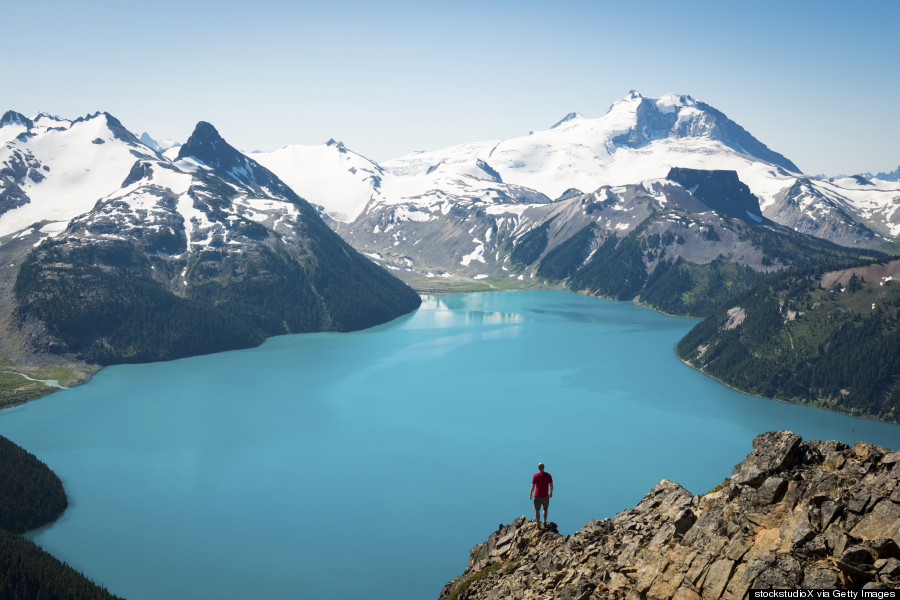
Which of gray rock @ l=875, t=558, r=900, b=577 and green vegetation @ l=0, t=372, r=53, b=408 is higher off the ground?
gray rock @ l=875, t=558, r=900, b=577

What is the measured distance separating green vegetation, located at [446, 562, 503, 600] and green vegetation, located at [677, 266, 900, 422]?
10871 cm

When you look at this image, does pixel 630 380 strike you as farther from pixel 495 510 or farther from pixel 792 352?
pixel 495 510

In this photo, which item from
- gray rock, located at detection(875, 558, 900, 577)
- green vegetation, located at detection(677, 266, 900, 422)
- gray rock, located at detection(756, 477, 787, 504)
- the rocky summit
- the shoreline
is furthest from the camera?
green vegetation, located at detection(677, 266, 900, 422)

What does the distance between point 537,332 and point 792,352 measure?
72.4 metres

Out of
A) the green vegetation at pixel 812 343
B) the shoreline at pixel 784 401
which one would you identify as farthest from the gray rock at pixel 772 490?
the green vegetation at pixel 812 343

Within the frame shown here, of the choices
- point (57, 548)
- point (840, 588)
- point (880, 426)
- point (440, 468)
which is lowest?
point (57, 548)

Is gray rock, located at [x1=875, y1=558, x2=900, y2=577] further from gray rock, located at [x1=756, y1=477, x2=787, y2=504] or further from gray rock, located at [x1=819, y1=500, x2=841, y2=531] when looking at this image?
gray rock, located at [x1=756, y1=477, x2=787, y2=504]

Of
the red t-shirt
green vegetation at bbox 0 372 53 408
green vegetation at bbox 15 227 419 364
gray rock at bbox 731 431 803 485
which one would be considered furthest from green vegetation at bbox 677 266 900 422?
green vegetation at bbox 0 372 53 408

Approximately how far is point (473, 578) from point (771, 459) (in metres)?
17.2

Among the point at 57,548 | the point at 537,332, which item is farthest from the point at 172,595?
the point at 537,332

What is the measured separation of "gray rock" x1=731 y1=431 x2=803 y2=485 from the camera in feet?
79.2

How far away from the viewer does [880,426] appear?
110562 mm

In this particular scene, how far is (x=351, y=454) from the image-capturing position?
300ft

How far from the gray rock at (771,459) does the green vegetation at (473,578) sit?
14212 millimetres
